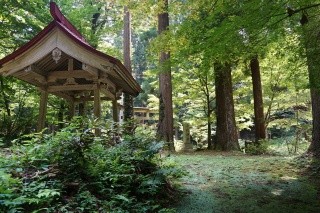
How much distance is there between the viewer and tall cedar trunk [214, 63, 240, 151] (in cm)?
1161

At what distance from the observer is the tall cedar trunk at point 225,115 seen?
457 inches

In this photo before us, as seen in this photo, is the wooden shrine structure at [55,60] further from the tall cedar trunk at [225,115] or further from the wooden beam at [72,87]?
the tall cedar trunk at [225,115]

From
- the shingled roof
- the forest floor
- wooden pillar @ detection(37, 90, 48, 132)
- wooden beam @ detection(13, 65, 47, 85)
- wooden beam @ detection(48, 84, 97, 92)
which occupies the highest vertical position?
the shingled roof

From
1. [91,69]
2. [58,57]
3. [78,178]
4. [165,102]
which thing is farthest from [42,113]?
[165,102]

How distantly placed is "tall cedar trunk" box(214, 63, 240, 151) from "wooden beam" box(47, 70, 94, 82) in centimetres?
599

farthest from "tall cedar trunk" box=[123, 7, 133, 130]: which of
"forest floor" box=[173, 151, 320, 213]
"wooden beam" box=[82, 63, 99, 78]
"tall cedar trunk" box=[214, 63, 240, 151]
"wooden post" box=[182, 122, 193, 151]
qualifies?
"wooden beam" box=[82, 63, 99, 78]

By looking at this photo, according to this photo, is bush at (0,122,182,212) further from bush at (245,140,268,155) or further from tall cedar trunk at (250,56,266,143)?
tall cedar trunk at (250,56,266,143)

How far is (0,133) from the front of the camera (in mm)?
11172

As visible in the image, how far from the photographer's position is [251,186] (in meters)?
5.75

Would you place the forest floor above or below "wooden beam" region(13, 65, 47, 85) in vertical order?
below

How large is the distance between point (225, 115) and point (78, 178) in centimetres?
867

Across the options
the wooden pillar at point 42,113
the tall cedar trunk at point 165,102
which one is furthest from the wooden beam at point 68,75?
the tall cedar trunk at point 165,102

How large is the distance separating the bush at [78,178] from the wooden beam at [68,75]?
2495mm

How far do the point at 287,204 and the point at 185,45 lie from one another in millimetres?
3902
